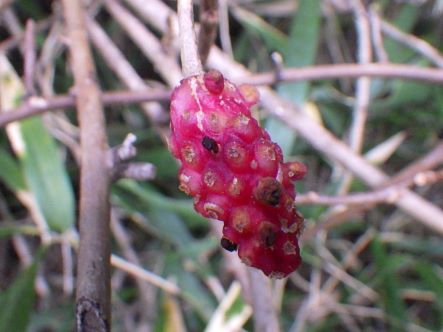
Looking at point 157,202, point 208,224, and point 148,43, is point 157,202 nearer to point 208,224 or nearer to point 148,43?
point 208,224

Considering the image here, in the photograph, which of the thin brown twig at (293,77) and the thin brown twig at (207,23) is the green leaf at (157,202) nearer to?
the thin brown twig at (293,77)

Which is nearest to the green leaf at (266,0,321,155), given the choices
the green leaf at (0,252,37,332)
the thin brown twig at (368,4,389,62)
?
the thin brown twig at (368,4,389,62)

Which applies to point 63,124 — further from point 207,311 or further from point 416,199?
point 416,199

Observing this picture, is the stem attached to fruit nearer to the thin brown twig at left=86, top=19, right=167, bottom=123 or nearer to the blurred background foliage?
the blurred background foliage

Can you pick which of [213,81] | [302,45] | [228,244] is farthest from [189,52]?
[302,45]

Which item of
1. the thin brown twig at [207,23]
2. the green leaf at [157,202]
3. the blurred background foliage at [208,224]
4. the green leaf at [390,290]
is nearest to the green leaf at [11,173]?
the blurred background foliage at [208,224]

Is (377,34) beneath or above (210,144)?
above
